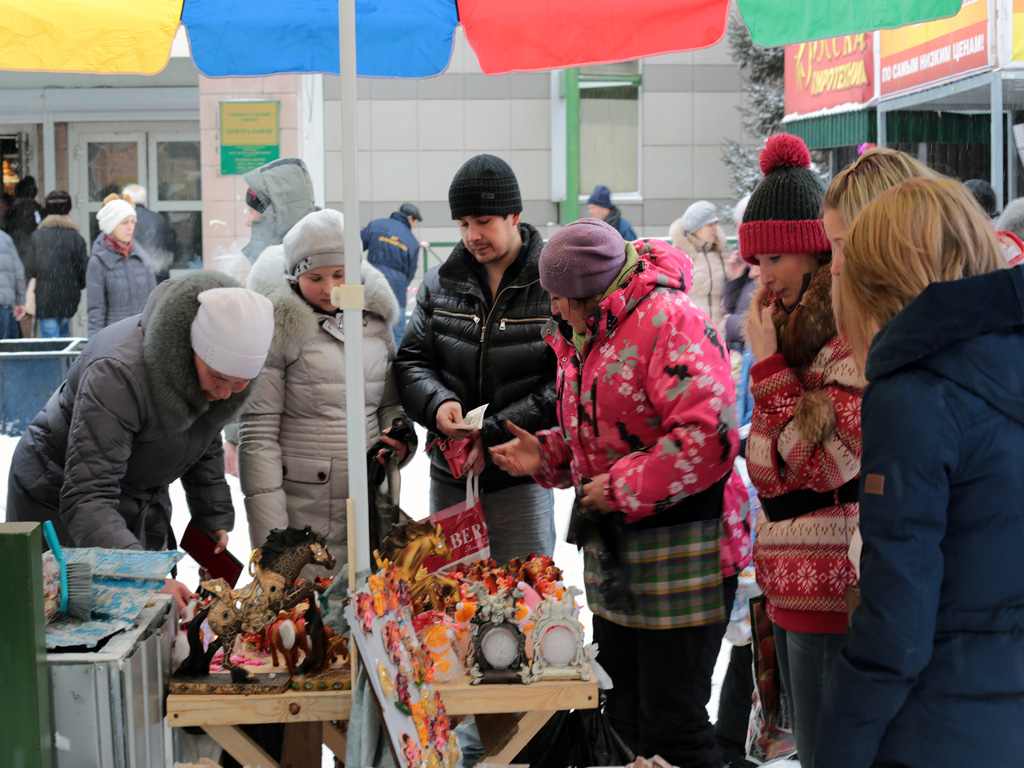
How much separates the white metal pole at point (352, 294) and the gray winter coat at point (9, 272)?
8.40 m

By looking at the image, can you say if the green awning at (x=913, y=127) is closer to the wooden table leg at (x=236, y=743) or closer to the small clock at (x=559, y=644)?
the small clock at (x=559, y=644)

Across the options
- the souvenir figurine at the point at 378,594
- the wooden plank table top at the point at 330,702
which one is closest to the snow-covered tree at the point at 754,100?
the wooden plank table top at the point at 330,702

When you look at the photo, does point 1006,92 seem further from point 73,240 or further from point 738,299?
point 73,240

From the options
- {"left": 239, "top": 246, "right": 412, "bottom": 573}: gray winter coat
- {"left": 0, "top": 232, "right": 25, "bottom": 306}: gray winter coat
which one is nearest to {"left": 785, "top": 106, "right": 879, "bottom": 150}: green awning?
{"left": 0, "top": 232, "right": 25, "bottom": 306}: gray winter coat

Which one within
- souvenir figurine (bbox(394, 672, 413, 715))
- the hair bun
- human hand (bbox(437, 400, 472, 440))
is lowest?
souvenir figurine (bbox(394, 672, 413, 715))

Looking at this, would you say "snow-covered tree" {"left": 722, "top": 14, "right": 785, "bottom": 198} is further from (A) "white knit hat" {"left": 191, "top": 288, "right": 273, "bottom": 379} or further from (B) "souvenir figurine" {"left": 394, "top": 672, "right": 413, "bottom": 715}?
(B) "souvenir figurine" {"left": 394, "top": 672, "right": 413, "bottom": 715}

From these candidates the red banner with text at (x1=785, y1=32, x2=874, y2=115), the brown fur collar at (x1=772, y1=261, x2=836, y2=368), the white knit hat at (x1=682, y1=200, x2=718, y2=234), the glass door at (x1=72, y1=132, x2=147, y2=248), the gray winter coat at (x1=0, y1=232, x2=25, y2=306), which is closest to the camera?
the brown fur collar at (x1=772, y1=261, x2=836, y2=368)

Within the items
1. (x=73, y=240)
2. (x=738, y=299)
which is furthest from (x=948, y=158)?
(x=73, y=240)

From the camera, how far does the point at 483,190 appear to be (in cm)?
280

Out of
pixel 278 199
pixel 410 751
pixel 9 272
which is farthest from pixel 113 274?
pixel 410 751

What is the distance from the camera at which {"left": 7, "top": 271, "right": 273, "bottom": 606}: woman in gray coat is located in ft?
7.28

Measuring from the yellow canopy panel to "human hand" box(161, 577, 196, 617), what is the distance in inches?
58.3

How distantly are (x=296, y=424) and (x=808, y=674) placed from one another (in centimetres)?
148

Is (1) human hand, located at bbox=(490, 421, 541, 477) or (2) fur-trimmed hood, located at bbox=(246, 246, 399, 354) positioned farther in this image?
(2) fur-trimmed hood, located at bbox=(246, 246, 399, 354)
